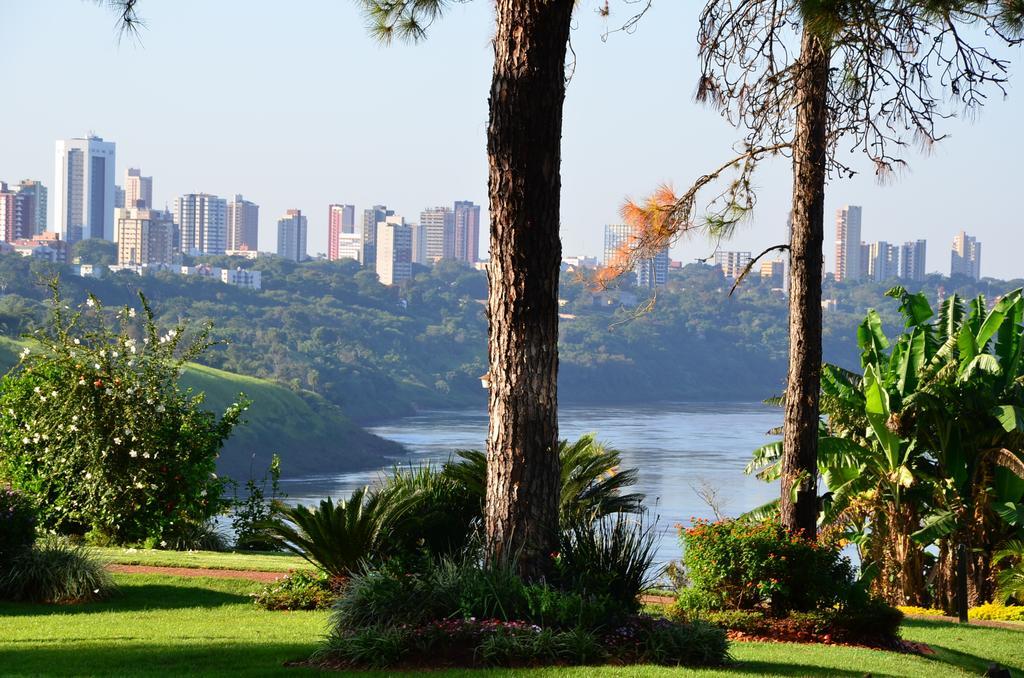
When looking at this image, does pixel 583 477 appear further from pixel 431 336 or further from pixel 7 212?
pixel 7 212

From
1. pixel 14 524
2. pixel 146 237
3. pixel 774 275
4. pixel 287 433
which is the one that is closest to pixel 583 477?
pixel 14 524

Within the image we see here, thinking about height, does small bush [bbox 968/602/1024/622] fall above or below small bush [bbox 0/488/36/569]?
below

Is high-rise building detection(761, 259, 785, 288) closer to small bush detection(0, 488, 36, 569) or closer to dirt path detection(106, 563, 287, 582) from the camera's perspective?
dirt path detection(106, 563, 287, 582)

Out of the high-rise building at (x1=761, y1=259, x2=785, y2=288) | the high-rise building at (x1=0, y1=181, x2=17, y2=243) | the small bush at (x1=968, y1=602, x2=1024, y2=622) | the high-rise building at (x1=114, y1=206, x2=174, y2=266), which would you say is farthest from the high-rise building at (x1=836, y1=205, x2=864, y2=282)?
the small bush at (x1=968, y1=602, x2=1024, y2=622)

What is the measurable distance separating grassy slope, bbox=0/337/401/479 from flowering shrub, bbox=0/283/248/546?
2100 inches

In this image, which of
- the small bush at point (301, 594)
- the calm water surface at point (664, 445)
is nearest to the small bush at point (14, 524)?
the small bush at point (301, 594)

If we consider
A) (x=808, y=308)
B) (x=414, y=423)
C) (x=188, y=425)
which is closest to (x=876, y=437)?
(x=808, y=308)

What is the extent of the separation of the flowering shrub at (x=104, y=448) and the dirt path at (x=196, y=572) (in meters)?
2.42

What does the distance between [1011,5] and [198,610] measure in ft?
21.9

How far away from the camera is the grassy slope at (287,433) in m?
70.8

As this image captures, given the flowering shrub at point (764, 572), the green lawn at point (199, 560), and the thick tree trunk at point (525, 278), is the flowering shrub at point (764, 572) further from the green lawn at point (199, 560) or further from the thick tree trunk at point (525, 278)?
the green lawn at point (199, 560)

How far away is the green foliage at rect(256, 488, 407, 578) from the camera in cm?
892

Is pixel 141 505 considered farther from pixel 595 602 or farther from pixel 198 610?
pixel 595 602

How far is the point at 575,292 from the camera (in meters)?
123
